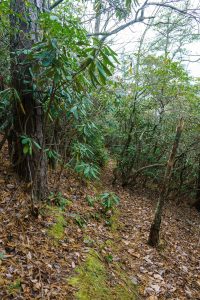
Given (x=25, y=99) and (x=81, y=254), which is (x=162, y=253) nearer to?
(x=81, y=254)

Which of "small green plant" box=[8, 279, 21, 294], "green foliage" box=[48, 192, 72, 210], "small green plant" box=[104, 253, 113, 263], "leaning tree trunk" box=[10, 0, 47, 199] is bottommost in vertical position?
"small green plant" box=[104, 253, 113, 263]

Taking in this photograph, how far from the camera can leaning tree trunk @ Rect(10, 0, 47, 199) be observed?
288 centimetres

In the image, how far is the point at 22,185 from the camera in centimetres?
329

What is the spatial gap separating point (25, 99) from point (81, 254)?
2347 mm

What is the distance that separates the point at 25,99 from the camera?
121 inches

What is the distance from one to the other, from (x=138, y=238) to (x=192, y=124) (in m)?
3.61

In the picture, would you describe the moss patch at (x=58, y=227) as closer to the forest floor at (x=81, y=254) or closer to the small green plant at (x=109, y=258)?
the forest floor at (x=81, y=254)

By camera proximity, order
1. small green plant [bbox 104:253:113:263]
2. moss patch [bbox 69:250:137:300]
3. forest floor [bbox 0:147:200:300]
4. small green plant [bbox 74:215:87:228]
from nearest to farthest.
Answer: forest floor [bbox 0:147:200:300] → moss patch [bbox 69:250:137:300] → small green plant [bbox 104:253:113:263] → small green plant [bbox 74:215:87:228]

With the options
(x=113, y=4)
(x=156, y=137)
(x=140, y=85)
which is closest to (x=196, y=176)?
(x=156, y=137)

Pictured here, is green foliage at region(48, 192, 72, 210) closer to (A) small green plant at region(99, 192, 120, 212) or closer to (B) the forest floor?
(B) the forest floor

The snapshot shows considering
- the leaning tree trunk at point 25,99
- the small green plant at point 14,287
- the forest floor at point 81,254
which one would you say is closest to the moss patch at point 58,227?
the forest floor at point 81,254

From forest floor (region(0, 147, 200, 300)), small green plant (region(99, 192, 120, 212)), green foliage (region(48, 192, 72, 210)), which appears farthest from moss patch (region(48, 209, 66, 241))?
small green plant (region(99, 192, 120, 212))

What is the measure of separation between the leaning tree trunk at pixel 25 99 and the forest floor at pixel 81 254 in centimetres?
31

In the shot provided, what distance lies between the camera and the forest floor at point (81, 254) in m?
2.16
